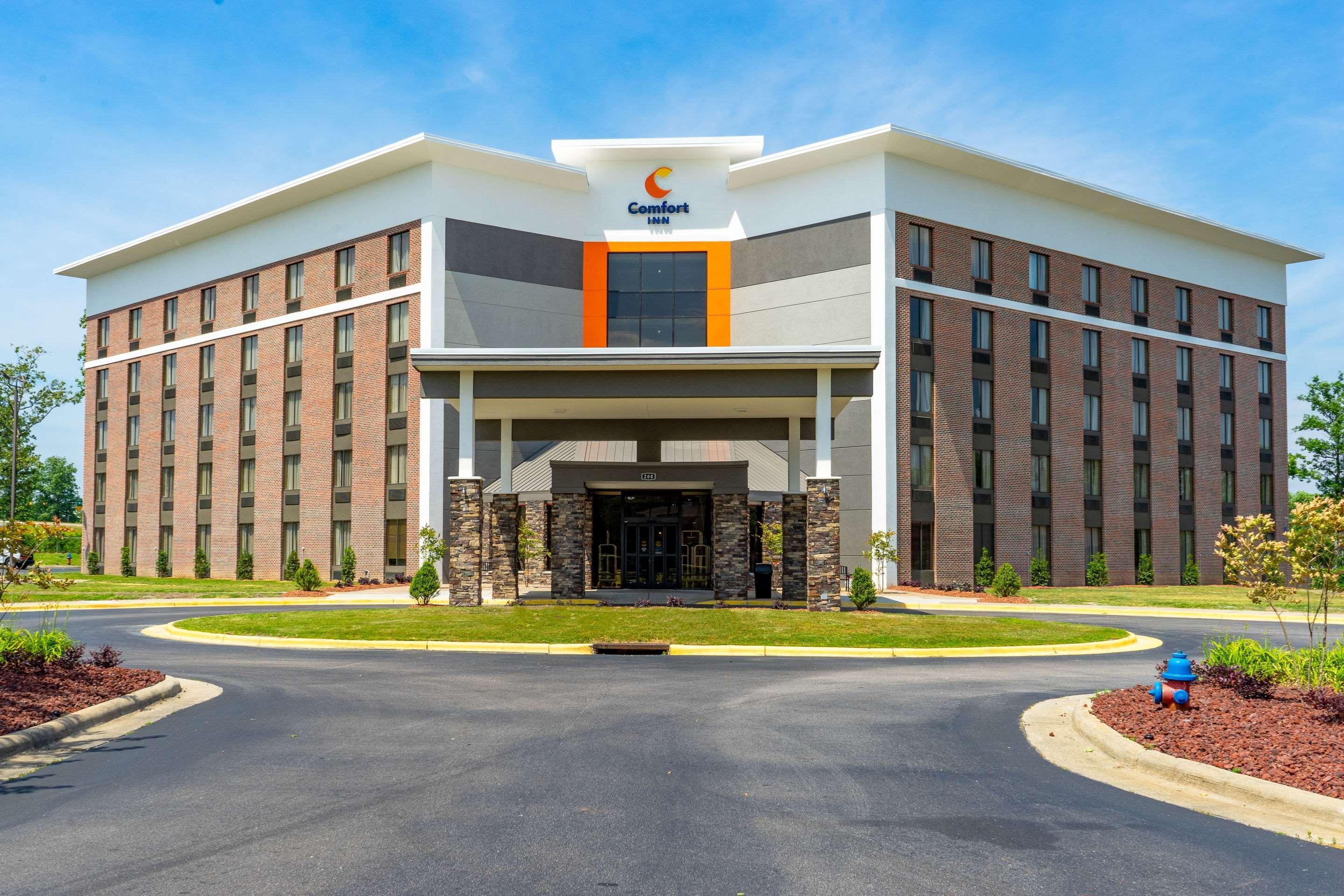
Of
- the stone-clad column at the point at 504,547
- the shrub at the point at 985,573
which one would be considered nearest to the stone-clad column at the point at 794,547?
the stone-clad column at the point at 504,547

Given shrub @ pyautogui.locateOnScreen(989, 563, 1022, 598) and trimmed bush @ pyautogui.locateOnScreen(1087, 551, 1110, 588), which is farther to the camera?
trimmed bush @ pyautogui.locateOnScreen(1087, 551, 1110, 588)

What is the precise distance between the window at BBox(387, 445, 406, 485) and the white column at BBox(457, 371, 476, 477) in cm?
1743

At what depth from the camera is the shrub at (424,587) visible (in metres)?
29.1

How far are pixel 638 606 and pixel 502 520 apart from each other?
636cm

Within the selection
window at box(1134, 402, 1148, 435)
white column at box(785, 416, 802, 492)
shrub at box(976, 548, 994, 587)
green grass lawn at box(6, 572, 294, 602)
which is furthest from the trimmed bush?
green grass lawn at box(6, 572, 294, 602)

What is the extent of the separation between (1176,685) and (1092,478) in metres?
40.9

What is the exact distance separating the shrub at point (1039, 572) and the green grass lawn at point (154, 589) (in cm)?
3160

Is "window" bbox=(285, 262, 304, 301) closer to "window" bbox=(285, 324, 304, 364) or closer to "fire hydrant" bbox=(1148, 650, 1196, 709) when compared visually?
"window" bbox=(285, 324, 304, 364)

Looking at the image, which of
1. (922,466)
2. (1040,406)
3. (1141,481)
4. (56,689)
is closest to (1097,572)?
(1141,481)

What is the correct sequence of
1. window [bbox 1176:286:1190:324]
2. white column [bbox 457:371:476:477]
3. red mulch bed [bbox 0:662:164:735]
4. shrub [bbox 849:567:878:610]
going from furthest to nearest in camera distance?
window [bbox 1176:286:1190:324] < white column [bbox 457:371:476:477] < shrub [bbox 849:567:878:610] < red mulch bed [bbox 0:662:164:735]

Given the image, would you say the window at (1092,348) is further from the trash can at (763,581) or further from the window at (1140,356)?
the trash can at (763,581)

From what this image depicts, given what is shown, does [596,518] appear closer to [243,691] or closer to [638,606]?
[638,606]

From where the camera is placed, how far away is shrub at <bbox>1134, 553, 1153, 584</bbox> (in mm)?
50094

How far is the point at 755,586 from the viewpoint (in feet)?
109
